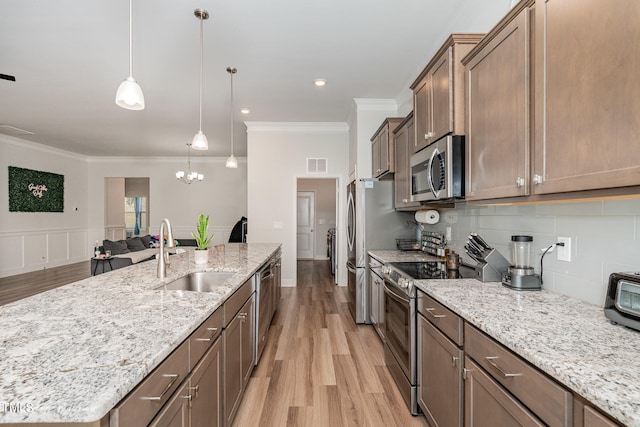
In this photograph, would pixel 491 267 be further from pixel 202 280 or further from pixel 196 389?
pixel 202 280

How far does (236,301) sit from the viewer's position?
6.27ft

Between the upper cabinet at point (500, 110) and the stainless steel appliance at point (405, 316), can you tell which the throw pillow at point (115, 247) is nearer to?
the stainless steel appliance at point (405, 316)

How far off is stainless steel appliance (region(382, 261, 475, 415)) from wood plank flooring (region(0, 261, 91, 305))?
5.31 metres

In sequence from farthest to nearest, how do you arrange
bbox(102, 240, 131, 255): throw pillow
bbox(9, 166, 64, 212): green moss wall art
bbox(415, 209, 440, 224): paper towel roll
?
bbox(9, 166, 64, 212): green moss wall art → bbox(102, 240, 131, 255): throw pillow → bbox(415, 209, 440, 224): paper towel roll

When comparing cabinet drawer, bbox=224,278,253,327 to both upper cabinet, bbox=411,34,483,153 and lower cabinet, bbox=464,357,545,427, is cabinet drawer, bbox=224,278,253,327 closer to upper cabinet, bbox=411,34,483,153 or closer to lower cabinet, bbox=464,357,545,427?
lower cabinet, bbox=464,357,545,427

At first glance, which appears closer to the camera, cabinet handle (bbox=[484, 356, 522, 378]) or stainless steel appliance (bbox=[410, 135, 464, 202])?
cabinet handle (bbox=[484, 356, 522, 378])

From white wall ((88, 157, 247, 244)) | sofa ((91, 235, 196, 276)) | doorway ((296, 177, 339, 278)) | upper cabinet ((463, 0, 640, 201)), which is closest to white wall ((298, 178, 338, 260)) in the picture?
doorway ((296, 177, 339, 278))

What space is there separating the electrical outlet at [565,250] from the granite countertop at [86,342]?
1.70 meters

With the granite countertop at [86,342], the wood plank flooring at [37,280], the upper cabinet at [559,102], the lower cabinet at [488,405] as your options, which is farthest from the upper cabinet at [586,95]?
the wood plank flooring at [37,280]

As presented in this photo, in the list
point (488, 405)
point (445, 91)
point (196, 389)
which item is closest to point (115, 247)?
point (196, 389)

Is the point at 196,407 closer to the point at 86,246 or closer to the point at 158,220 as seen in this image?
the point at 158,220

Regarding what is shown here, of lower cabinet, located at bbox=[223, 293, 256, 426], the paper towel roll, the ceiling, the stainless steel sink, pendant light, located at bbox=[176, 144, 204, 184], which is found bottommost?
lower cabinet, located at bbox=[223, 293, 256, 426]

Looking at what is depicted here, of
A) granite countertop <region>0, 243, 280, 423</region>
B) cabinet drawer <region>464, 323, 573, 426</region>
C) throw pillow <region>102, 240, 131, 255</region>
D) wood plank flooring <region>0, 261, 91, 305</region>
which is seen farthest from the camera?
wood plank flooring <region>0, 261, 91, 305</region>

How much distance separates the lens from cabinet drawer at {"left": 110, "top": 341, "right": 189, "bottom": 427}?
0.78 metres
